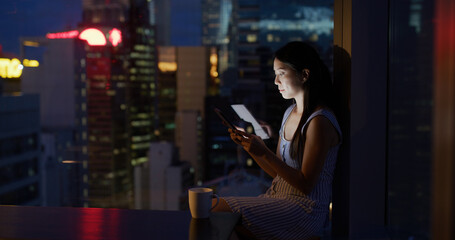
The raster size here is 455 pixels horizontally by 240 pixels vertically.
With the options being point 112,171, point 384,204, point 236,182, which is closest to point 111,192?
point 112,171

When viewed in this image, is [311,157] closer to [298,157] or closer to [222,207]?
[298,157]

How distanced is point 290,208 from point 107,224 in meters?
0.64

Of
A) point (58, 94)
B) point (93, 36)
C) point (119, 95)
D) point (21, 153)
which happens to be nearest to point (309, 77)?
point (93, 36)

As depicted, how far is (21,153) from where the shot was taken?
2064cm

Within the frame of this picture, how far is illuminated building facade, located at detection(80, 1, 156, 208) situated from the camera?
931 centimetres

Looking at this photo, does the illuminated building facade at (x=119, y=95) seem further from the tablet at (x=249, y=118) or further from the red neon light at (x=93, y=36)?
the tablet at (x=249, y=118)

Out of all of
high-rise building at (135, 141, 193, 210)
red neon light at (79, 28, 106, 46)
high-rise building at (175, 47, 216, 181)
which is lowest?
high-rise building at (135, 141, 193, 210)

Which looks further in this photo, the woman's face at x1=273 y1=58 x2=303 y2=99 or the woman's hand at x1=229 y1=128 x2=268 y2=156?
the woman's face at x1=273 y1=58 x2=303 y2=99

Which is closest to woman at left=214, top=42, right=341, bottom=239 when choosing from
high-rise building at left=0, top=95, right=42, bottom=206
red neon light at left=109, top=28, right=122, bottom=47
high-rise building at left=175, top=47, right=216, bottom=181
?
red neon light at left=109, top=28, right=122, bottom=47

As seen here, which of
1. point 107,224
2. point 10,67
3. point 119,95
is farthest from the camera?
point 119,95

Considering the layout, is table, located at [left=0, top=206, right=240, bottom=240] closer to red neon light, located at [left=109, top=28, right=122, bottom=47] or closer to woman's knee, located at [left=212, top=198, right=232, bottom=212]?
woman's knee, located at [left=212, top=198, right=232, bottom=212]

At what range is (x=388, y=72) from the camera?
1545 millimetres

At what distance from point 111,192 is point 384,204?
86.2 ft

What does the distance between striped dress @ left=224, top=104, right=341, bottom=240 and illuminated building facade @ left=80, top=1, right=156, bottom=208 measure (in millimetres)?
2874
